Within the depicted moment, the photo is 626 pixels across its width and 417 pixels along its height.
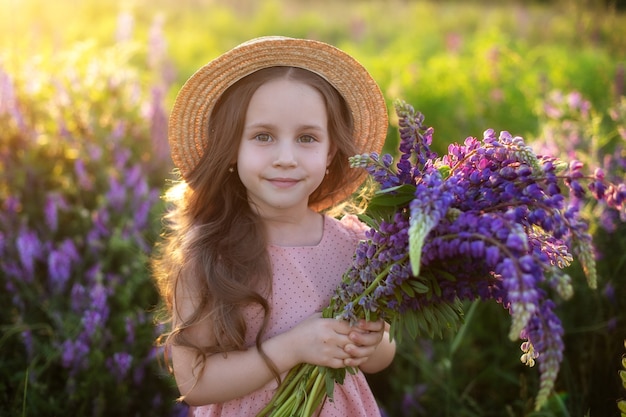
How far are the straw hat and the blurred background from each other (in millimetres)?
973

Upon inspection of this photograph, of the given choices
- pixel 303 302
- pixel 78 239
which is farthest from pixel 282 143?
pixel 78 239

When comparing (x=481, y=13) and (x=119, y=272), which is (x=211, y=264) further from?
(x=481, y=13)

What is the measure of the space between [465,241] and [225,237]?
95 cm

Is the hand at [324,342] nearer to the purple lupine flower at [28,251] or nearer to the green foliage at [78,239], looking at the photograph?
the green foliage at [78,239]

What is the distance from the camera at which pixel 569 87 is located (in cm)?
548

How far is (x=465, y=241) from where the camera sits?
1459mm

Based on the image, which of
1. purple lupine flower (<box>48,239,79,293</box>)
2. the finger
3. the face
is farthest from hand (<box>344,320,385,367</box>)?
purple lupine flower (<box>48,239,79,293</box>)

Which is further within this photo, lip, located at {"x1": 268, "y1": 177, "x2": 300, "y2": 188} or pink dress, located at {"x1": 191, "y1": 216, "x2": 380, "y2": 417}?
pink dress, located at {"x1": 191, "y1": 216, "x2": 380, "y2": 417}

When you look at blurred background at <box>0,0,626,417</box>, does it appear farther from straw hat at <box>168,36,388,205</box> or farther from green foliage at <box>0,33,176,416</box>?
straw hat at <box>168,36,388,205</box>

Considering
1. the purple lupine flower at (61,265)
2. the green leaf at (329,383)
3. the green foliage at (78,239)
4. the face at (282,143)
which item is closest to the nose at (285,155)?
the face at (282,143)

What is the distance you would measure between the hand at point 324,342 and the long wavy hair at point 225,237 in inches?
5.3

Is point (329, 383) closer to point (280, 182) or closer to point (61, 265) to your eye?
point (280, 182)

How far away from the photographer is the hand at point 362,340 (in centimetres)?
190

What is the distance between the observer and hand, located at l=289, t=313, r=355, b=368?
1.91 metres
